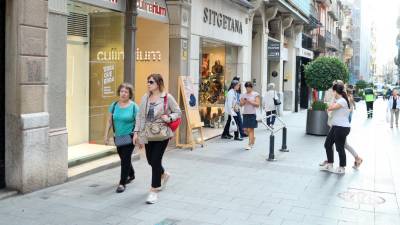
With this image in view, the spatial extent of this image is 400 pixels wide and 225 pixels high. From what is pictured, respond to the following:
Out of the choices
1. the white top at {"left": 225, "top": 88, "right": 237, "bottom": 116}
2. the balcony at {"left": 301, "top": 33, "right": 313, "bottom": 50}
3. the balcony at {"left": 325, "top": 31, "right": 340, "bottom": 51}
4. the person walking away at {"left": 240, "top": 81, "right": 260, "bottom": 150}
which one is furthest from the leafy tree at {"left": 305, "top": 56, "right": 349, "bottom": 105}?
the balcony at {"left": 325, "top": 31, "right": 340, "bottom": 51}

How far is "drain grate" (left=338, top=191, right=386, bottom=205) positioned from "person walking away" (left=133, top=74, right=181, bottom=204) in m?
2.85

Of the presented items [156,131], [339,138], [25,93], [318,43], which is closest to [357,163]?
[339,138]

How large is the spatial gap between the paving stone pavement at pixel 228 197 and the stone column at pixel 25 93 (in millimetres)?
385

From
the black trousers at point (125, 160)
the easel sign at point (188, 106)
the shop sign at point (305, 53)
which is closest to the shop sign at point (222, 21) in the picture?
the easel sign at point (188, 106)

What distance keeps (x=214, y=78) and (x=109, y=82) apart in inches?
284

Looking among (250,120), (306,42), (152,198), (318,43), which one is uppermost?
(318,43)

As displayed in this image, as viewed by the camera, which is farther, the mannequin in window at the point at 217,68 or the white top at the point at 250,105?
the mannequin in window at the point at 217,68

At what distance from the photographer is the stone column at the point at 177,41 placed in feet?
39.5

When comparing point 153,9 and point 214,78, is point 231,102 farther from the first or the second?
point 153,9

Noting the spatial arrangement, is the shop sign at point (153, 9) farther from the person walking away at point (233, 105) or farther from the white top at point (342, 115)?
the white top at point (342, 115)

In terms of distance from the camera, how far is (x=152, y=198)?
6.85 metres

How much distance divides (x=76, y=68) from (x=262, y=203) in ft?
17.2

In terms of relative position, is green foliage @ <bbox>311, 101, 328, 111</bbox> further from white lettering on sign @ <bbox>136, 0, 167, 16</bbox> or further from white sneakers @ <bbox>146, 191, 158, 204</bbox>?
white sneakers @ <bbox>146, 191, 158, 204</bbox>

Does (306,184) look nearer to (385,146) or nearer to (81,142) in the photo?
(81,142)
